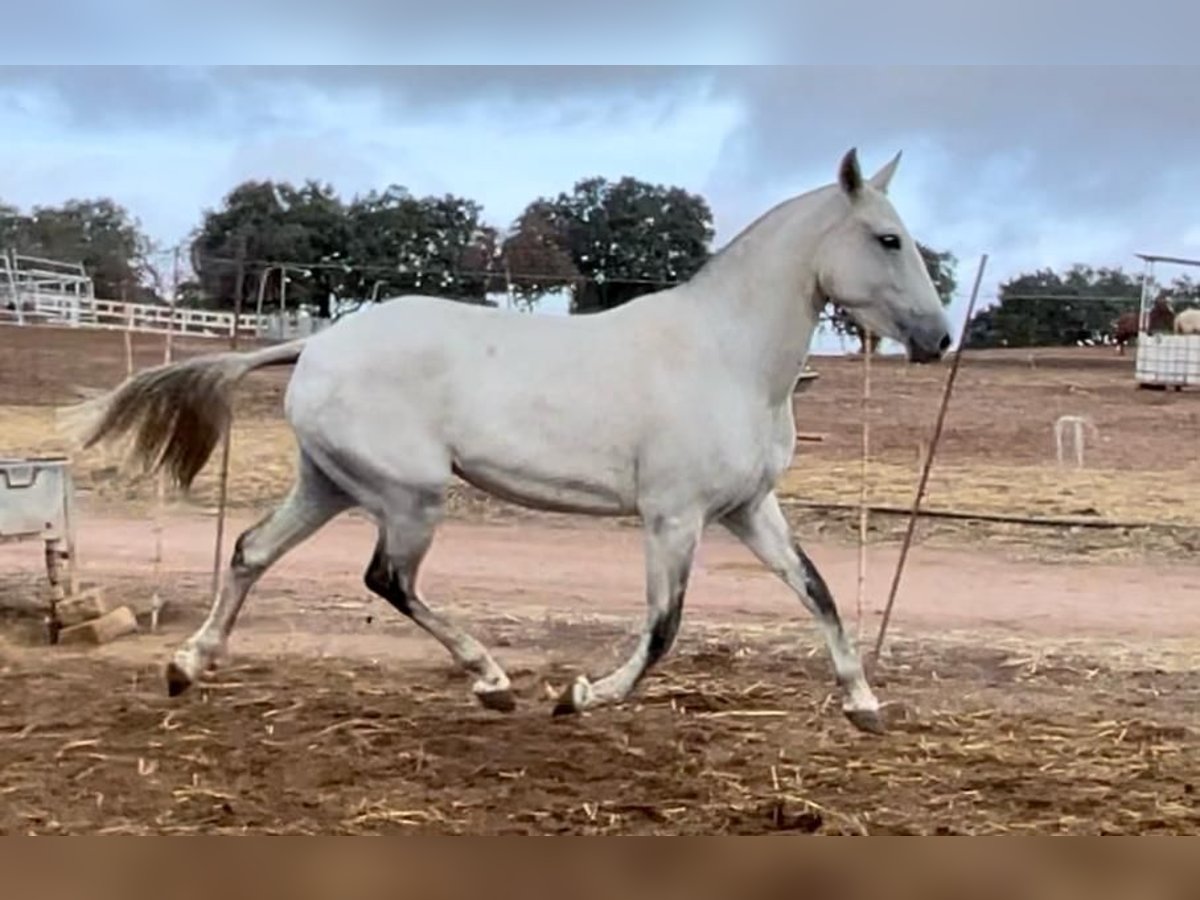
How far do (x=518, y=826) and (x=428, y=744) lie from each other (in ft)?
1.35

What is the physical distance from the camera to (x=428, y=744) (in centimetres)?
322

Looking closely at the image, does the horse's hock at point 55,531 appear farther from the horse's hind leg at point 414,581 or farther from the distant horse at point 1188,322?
the distant horse at point 1188,322

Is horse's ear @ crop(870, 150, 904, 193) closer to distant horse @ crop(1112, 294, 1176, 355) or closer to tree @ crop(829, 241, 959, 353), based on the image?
tree @ crop(829, 241, 959, 353)

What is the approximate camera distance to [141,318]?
3.55 meters

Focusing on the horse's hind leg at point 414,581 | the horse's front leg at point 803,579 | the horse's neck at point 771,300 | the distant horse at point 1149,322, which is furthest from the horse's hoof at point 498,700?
the distant horse at point 1149,322

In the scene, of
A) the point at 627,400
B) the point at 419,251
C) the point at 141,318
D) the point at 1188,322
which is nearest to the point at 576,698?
the point at 627,400

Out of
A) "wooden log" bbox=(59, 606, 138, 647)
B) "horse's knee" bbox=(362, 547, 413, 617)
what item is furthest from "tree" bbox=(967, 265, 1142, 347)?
"wooden log" bbox=(59, 606, 138, 647)

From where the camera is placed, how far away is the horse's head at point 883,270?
3033mm

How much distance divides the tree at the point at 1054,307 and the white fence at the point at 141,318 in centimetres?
171

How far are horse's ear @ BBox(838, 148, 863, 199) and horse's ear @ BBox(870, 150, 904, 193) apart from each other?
42mm

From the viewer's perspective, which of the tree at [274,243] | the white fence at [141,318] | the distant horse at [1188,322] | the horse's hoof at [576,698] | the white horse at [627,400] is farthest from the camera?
the distant horse at [1188,322]

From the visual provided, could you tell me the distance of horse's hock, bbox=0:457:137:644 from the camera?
4047 millimetres

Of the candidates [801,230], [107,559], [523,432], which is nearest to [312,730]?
[523,432]

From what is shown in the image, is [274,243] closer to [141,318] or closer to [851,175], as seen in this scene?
[141,318]
